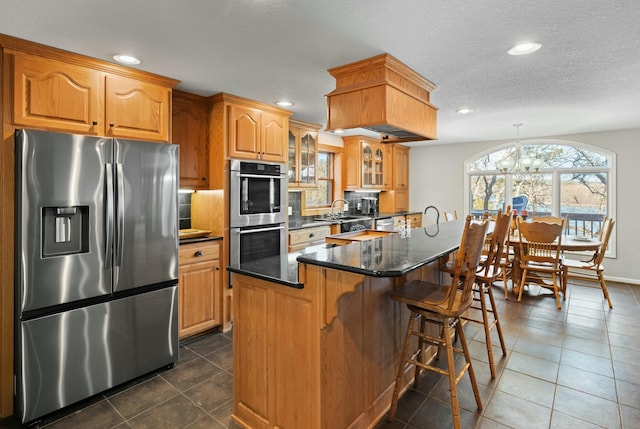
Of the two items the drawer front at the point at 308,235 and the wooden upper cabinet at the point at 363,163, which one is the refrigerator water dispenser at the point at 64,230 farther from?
the wooden upper cabinet at the point at 363,163

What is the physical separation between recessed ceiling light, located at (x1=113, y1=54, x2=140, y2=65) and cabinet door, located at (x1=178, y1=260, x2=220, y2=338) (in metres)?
1.65

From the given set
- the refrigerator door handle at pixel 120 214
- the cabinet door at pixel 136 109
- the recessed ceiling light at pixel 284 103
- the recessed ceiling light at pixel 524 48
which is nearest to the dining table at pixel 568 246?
the recessed ceiling light at pixel 524 48

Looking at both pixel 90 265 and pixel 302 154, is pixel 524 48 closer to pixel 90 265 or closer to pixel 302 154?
pixel 302 154

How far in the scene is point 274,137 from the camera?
3.80 meters

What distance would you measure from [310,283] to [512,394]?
1.78 m

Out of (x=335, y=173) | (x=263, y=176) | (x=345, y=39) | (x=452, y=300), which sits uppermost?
(x=345, y=39)

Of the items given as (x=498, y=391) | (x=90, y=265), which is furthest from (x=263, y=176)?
(x=498, y=391)

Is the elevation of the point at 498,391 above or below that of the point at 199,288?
below

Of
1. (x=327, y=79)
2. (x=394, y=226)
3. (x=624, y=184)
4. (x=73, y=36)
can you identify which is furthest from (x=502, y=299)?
(x=73, y=36)

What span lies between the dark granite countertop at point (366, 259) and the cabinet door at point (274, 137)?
5.79ft

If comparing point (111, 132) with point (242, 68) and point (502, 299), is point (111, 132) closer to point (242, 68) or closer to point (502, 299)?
point (242, 68)

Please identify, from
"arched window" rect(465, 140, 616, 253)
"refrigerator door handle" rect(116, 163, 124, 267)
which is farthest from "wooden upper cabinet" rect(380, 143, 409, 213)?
"refrigerator door handle" rect(116, 163, 124, 267)

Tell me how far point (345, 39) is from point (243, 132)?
171 centimetres

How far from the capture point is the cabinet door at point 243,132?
133 inches
